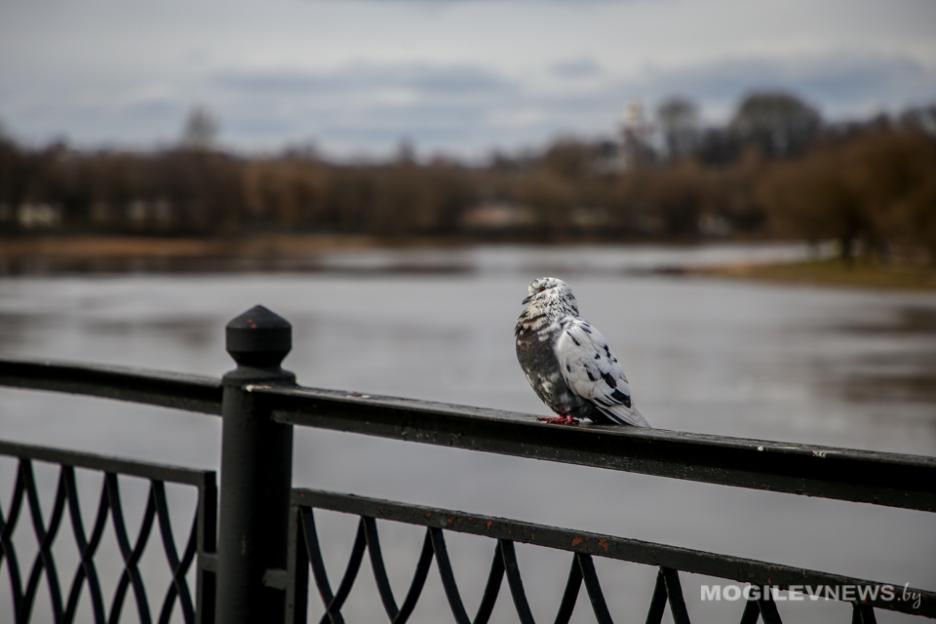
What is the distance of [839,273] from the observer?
6128 cm

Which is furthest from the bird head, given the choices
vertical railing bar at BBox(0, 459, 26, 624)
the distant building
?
the distant building

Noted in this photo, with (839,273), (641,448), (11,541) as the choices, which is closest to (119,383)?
(11,541)

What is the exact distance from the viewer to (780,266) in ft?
217

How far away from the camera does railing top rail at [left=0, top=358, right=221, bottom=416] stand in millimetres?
2916

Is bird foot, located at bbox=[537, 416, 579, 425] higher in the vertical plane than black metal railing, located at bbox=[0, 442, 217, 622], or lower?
higher

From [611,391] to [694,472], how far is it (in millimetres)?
424

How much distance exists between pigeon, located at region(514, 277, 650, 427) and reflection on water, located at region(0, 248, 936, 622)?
4669 mm

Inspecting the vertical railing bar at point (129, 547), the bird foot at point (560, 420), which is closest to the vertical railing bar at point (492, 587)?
the bird foot at point (560, 420)

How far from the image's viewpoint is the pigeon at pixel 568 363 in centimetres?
251

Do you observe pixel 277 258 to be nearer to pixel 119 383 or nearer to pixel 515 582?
pixel 119 383

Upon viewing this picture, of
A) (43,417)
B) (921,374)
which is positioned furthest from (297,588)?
(921,374)

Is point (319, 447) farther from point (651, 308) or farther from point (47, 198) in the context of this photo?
point (47, 198)

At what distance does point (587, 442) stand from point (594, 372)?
306 millimetres

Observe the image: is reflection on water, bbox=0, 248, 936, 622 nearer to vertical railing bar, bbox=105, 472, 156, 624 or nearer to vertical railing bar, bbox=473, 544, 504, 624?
vertical railing bar, bbox=105, 472, 156, 624
